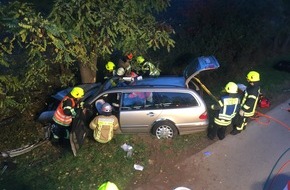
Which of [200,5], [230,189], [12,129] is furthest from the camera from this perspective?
[200,5]

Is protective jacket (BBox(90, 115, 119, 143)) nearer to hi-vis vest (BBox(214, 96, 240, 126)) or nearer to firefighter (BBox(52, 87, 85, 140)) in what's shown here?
firefighter (BBox(52, 87, 85, 140))

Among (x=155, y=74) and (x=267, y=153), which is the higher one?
(x=155, y=74)

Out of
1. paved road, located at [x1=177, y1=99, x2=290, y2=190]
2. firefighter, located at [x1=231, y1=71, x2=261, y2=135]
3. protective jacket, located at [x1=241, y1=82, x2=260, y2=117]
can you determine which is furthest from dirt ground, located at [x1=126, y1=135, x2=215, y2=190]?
protective jacket, located at [x1=241, y1=82, x2=260, y2=117]

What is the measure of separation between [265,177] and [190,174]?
66.5 inches

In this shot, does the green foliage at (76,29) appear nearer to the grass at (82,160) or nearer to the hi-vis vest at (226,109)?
the grass at (82,160)

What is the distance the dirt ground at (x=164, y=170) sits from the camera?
7.45m

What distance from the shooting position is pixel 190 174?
303 inches

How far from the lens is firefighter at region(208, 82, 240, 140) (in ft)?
26.6

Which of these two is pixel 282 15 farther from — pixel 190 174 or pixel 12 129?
pixel 12 129

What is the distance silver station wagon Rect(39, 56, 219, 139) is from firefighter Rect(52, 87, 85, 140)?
0.97ft

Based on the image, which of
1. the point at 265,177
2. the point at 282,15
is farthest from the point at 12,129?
the point at 282,15

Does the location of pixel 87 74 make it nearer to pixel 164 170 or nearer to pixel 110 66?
pixel 110 66

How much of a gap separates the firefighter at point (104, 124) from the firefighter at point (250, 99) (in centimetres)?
326

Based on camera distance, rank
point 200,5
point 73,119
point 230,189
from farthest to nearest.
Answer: point 200,5, point 73,119, point 230,189
